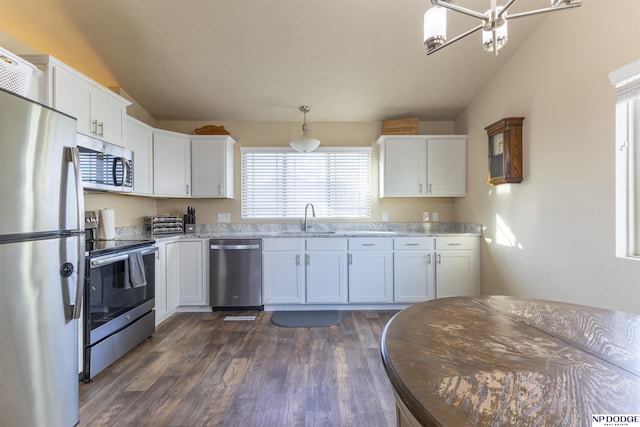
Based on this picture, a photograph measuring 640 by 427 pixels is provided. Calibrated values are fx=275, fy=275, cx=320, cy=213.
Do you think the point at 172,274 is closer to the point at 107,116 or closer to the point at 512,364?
the point at 107,116

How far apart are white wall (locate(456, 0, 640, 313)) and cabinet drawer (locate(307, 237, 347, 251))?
1.67m

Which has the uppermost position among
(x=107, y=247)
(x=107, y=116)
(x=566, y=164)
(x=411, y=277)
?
(x=107, y=116)

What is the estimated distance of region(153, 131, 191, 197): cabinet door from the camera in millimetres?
3223

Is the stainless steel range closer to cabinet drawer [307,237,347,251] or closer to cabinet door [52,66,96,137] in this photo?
cabinet door [52,66,96,137]

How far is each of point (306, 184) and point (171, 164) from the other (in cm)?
171

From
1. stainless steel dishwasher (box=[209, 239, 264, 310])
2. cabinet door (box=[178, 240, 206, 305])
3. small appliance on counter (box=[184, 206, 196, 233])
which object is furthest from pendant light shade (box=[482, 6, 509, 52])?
small appliance on counter (box=[184, 206, 196, 233])

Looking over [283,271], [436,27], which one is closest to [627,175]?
[436,27]

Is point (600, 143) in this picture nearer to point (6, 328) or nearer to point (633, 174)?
point (633, 174)

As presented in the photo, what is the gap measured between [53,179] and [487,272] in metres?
3.79

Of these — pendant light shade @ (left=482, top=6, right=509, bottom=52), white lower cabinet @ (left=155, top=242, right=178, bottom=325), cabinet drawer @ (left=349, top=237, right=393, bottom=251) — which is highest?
pendant light shade @ (left=482, top=6, right=509, bottom=52)

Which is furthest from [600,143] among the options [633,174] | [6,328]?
[6,328]

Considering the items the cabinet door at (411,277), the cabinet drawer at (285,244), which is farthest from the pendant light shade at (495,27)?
the cabinet drawer at (285,244)

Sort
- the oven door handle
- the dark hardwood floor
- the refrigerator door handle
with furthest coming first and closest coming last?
the oven door handle, the dark hardwood floor, the refrigerator door handle

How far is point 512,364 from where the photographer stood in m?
0.69
